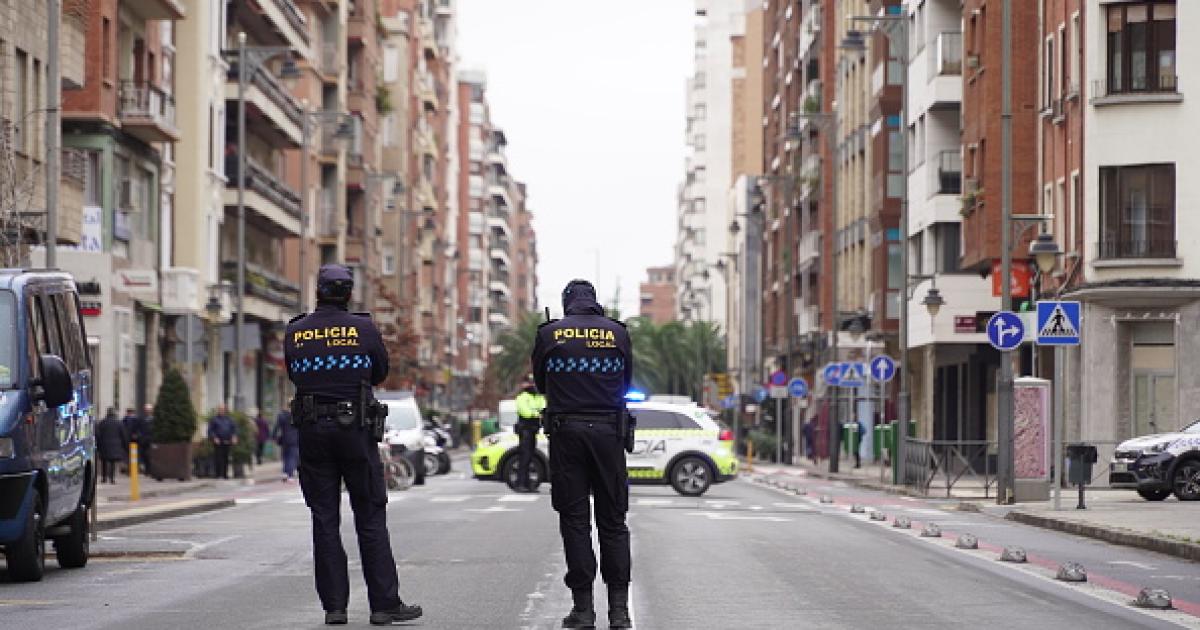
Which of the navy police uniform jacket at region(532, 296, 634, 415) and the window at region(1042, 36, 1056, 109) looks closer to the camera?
the navy police uniform jacket at region(532, 296, 634, 415)

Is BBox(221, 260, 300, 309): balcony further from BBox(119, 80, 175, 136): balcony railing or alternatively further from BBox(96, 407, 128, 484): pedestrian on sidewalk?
BBox(96, 407, 128, 484): pedestrian on sidewalk

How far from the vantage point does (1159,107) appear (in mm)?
46188

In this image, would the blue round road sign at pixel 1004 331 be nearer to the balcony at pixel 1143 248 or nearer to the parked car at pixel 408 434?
the balcony at pixel 1143 248

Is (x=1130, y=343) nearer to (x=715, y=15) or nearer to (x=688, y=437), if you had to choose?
(x=688, y=437)

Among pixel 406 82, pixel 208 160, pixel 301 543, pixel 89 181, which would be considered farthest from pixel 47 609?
pixel 406 82

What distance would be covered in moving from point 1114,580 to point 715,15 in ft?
547

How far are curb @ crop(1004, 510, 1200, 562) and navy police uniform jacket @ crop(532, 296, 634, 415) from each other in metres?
10.5

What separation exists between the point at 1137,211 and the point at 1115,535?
72.3 feet

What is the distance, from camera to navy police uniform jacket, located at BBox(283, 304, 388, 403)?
1296 centimetres

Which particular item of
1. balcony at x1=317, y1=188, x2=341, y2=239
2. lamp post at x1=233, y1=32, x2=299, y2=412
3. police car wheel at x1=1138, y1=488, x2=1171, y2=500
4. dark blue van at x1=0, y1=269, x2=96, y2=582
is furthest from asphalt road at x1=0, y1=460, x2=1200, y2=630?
balcony at x1=317, y1=188, x2=341, y2=239

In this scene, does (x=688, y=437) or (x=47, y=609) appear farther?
(x=688, y=437)

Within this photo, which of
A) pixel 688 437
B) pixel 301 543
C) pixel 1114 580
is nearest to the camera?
pixel 1114 580

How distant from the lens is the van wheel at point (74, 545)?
1852 centimetres

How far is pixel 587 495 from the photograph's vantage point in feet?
42.9
